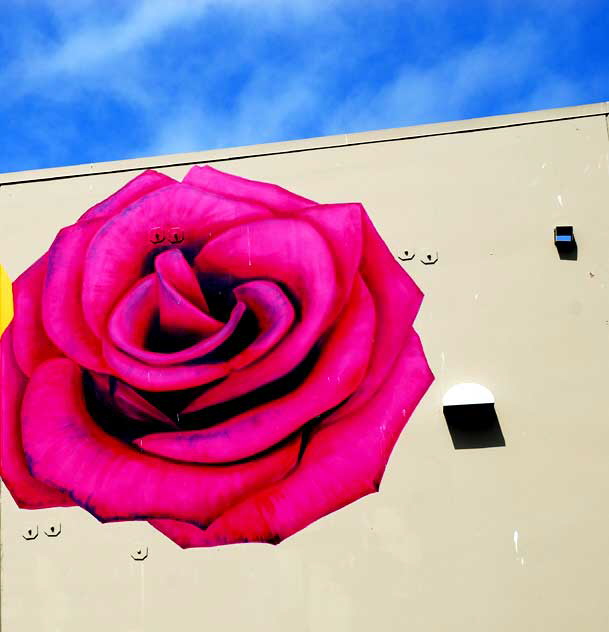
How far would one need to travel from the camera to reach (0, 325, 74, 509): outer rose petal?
491cm

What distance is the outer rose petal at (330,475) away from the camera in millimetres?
4633

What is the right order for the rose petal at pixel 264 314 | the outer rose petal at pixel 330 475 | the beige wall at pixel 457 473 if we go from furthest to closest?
the rose petal at pixel 264 314 → the outer rose petal at pixel 330 475 → the beige wall at pixel 457 473

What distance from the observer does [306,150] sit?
521 centimetres

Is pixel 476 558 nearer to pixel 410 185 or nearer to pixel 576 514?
pixel 576 514

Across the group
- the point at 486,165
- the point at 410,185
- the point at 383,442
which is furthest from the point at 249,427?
the point at 486,165

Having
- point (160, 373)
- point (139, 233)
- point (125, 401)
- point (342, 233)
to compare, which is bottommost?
point (125, 401)

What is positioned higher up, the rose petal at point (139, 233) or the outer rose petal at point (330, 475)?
the rose petal at point (139, 233)

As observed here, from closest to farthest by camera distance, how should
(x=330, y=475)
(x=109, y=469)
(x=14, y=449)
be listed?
1. (x=330, y=475)
2. (x=109, y=469)
3. (x=14, y=449)

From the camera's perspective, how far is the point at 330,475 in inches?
184

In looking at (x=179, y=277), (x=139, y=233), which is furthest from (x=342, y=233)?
(x=139, y=233)

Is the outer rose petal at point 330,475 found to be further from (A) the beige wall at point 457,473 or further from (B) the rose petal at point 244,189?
(B) the rose petal at point 244,189

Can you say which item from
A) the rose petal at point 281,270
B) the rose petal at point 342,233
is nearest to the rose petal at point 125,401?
the rose petal at point 281,270

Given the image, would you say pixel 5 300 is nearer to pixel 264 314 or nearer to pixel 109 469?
pixel 109 469

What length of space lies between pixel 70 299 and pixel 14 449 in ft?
3.21
